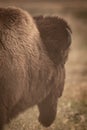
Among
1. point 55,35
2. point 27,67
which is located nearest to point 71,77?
point 55,35

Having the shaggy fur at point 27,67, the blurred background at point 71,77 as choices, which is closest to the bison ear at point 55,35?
the shaggy fur at point 27,67

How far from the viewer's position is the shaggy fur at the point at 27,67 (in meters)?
7.09

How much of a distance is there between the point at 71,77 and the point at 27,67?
6973 mm

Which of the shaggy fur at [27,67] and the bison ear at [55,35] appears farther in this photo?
the bison ear at [55,35]

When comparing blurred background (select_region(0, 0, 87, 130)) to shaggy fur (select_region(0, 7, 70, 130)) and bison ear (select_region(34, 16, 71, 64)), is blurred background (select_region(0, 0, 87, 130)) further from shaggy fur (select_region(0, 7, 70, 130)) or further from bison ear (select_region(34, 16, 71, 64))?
bison ear (select_region(34, 16, 71, 64))

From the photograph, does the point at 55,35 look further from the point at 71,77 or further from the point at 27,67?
the point at 71,77

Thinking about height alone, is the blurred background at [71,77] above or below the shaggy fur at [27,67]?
below

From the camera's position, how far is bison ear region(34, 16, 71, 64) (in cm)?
817

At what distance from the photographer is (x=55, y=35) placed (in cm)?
829

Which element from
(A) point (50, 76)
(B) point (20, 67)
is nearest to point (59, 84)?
(A) point (50, 76)

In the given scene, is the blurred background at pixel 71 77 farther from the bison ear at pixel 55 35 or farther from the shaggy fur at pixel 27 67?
the bison ear at pixel 55 35

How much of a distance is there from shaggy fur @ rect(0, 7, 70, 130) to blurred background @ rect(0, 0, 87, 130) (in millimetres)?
375

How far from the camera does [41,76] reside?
7.89 metres

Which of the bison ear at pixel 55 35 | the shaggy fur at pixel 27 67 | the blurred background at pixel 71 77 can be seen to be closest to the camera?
the shaggy fur at pixel 27 67
